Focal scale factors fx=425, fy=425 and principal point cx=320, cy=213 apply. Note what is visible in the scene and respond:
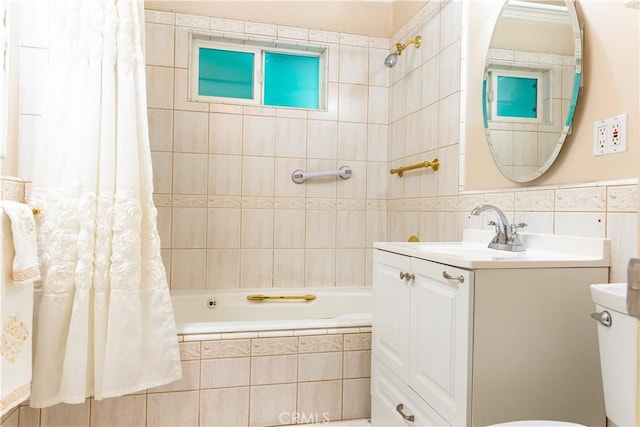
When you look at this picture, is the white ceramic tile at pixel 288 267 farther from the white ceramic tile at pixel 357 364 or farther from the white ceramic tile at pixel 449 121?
the white ceramic tile at pixel 449 121

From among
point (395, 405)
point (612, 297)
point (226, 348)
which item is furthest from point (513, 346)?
point (226, 348)

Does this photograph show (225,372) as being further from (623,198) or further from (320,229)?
(623,198)

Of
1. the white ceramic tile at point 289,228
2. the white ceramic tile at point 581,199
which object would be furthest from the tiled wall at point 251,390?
the white ceramic tile at point 581,199

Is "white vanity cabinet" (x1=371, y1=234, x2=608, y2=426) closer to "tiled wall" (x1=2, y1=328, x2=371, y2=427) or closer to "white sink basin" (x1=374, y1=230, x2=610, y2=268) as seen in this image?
"white sink basin" (x1=374, y1=230, x2=610, y2=268)

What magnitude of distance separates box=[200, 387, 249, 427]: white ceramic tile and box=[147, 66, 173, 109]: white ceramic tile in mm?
1755

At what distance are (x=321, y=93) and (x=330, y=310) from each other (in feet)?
5.05

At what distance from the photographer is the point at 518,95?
68.9 inches

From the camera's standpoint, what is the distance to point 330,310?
291 cm

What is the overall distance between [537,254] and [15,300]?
5.87ft

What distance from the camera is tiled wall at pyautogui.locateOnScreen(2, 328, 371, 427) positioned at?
1862 millimetres

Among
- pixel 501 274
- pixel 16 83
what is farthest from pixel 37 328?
pixel 501 274

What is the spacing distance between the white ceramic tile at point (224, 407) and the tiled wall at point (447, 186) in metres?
1.31

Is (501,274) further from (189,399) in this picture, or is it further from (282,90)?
(282,90)

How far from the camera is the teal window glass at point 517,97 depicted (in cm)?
167
